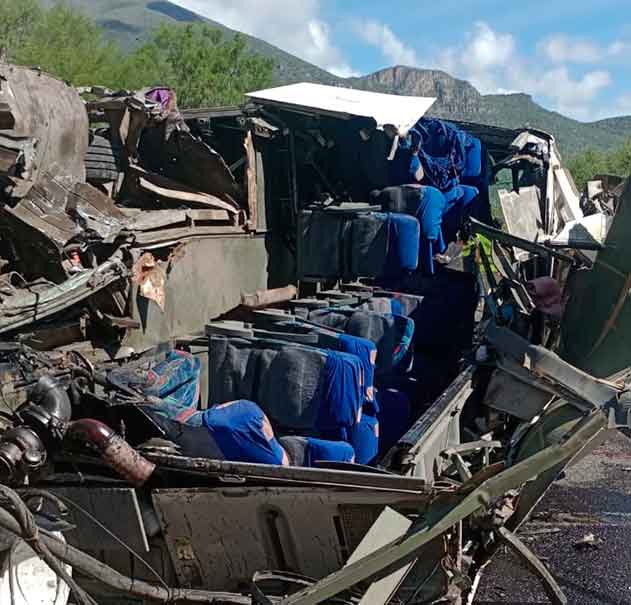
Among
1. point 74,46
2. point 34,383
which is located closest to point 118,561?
point 34,383

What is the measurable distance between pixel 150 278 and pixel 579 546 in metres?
3.97

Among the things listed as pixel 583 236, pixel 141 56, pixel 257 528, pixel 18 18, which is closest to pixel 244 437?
pixel 257 528

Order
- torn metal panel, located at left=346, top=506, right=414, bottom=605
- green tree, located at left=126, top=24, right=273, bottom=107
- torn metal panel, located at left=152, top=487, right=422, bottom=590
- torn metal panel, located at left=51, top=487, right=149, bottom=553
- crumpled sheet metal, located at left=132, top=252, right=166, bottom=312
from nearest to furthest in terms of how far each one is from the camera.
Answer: torn metal panel, located at left=346, top=506, right=414, bottom=605 < torn metal panel, located at left=152, top=487, right=422, bottom=590 < torn metal panel, located at left=51, top=487, right=149, bottom=553 < crumpled sheet metal, located at left=132, top=252, right=166, bottom=312 < green tree, located at left=126, top=24, right=273, bottom=107

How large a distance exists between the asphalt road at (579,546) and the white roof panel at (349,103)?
3.72 metres

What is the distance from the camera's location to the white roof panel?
7746mm

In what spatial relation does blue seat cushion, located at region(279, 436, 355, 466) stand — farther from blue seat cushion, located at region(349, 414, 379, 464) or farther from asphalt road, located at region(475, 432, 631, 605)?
asphalt road, located at region(475, 432, 631, 605)

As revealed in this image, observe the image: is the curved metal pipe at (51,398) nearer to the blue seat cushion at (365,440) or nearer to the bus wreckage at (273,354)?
the bus wreckage at (273,354)

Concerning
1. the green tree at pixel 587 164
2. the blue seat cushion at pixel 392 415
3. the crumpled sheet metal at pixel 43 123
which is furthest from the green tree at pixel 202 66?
the blue seat cushion at pixel 392 415

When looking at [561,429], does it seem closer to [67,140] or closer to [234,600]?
[234,600]

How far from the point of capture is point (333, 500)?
3975mm

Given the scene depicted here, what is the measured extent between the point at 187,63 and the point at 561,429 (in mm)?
39974

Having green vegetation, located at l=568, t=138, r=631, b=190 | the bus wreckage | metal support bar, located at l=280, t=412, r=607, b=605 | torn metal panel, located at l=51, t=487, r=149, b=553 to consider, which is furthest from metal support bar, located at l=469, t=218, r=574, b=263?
green vegetation, located at l=568, t=138, r=631, b=190

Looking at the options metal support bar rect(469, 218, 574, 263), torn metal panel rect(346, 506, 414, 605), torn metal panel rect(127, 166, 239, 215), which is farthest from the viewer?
metal support bar rect(469, 218, 574, 263)

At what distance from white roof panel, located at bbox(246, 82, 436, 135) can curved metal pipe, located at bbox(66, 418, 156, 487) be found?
4372 mm
